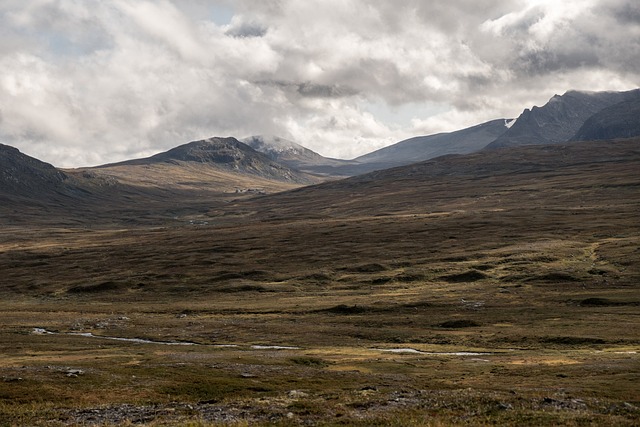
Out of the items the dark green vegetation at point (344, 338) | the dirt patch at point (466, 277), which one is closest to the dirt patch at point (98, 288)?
the dark green vegetation at point (344, 338)

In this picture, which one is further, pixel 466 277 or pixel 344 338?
pixel 466 277

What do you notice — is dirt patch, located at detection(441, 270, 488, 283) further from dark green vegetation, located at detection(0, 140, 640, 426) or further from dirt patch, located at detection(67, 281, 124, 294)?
dirt patch, located at detection(67, 281, 124, 294)

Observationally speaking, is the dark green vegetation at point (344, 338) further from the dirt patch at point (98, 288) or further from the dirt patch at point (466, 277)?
the dirt patch at point (98, 288)

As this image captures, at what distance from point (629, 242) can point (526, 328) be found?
96410mm

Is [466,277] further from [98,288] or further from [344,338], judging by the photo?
[98,288]

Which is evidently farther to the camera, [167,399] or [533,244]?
[533,244]

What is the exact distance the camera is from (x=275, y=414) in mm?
38406

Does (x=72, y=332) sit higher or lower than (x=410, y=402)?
lower

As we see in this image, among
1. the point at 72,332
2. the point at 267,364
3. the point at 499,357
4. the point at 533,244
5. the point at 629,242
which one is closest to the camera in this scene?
the point at 267,364

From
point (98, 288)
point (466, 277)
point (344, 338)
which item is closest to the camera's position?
point (344, 338)

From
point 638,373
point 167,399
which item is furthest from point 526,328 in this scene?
point 167,399

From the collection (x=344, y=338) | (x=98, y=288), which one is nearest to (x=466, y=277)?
(x=344, y=338)

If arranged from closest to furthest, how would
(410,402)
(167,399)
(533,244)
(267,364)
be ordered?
(410,402) < (167,399) < (267,364) < (533,244)

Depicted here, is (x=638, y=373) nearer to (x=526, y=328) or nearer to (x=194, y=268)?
(x=526, y=328)
